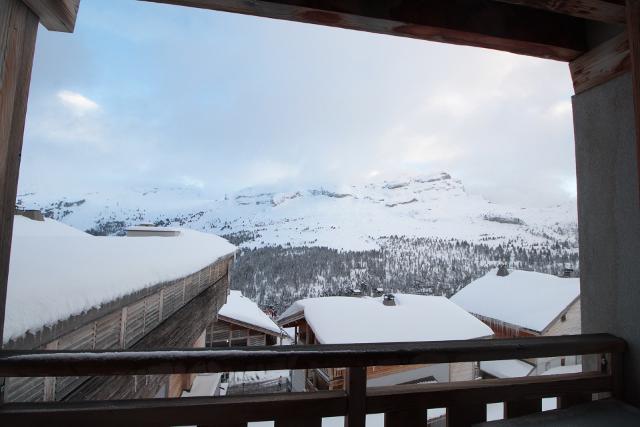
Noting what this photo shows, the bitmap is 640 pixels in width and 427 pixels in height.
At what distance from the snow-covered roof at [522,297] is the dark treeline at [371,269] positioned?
1255cm

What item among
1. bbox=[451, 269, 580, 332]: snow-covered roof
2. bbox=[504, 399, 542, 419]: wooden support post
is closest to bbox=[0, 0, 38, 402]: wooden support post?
bbox=[504, 399, 542, 419]: wooden support post

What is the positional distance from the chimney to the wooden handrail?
23.2 ft

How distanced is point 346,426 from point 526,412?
0.70 meters

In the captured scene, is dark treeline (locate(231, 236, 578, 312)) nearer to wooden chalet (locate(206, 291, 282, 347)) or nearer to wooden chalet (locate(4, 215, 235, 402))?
wooden chalet (locate(206, 291, 282, 347))

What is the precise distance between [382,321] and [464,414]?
930cm

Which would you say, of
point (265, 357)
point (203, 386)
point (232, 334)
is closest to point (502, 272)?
point (232, 334)

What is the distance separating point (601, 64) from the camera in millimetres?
1605

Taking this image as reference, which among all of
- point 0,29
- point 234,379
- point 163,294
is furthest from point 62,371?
point 234,379

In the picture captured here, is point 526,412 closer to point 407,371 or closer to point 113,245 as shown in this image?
point 113,245

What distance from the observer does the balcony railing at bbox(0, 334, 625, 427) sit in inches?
36.5

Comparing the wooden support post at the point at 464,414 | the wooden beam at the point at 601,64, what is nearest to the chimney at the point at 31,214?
the wooden support post at the point at 464,414

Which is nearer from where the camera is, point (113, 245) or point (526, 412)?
point (526, 412)

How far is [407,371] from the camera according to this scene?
9.38 metres

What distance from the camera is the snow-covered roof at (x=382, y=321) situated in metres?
9.09
